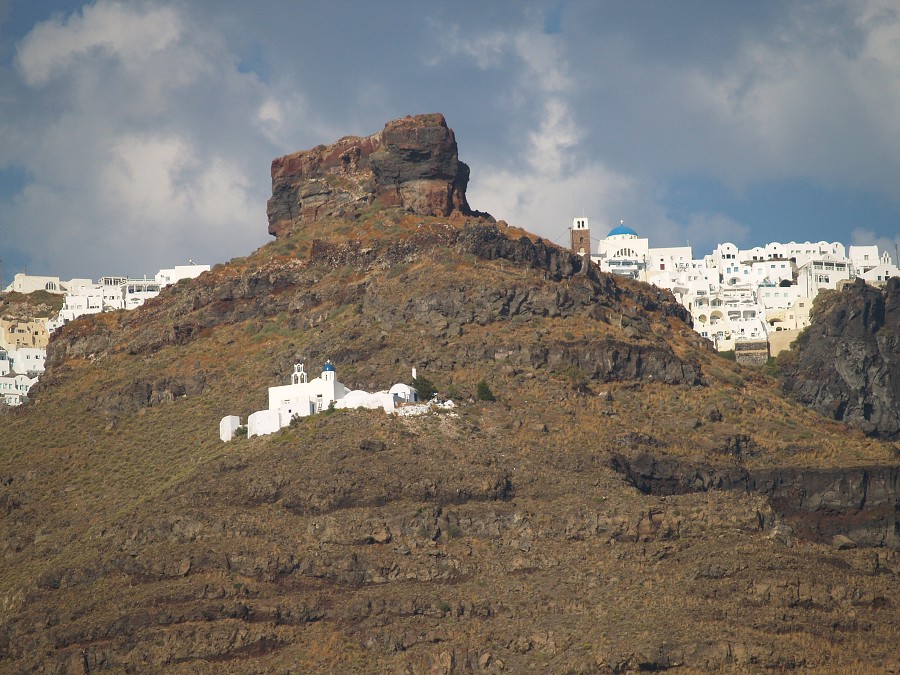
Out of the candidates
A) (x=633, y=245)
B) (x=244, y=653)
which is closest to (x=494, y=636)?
(x=244, y=653)

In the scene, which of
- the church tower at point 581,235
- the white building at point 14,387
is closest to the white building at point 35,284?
the white building at point 14,387

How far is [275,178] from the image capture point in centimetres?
14500

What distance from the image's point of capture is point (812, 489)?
341ft

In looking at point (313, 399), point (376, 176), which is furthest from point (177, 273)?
point (313, 399)

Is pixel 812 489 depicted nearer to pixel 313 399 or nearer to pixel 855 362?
pixel 855 362

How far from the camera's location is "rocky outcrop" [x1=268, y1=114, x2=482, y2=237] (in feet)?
441

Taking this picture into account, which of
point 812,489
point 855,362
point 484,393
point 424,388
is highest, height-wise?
point 855,362

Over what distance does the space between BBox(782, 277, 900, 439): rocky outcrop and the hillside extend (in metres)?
3.62

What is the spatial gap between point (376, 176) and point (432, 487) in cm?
4836

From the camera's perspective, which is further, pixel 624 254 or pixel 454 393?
pixel 624 254

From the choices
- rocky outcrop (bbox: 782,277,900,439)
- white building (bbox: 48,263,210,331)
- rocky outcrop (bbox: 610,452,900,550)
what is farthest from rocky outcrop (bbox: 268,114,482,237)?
rocky outcrop (bbox: 610,452,900,550)

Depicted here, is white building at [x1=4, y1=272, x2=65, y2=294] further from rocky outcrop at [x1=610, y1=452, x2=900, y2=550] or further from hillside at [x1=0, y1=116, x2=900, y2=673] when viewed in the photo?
rocky outcrop at [x1=610, y1=452, x2=900, y2=550]

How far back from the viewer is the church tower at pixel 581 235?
157m

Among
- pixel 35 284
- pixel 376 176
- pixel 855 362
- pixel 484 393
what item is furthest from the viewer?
pixel 35 284
